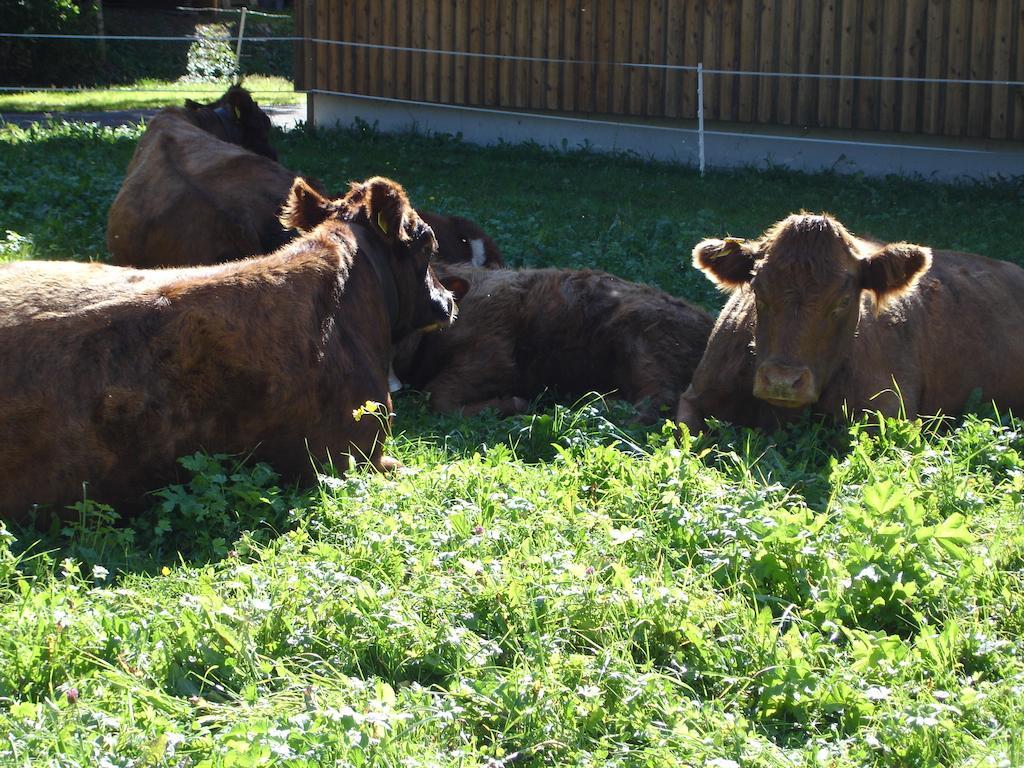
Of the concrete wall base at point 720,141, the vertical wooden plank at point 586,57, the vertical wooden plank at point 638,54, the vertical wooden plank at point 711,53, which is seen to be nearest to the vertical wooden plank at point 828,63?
the concrete wall base at point 720,141

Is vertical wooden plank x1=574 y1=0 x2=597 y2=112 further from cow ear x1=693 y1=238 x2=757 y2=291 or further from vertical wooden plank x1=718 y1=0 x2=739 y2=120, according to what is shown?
cow ear x1=693 y1=238 x2=757 y2=291

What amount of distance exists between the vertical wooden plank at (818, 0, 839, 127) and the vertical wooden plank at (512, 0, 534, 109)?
4.57 metres

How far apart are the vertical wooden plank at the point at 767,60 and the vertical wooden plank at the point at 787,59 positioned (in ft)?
0.22

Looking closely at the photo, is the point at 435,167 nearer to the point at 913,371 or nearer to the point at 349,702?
the point at 913,371

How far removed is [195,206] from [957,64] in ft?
36.2

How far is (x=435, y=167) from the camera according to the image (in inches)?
643

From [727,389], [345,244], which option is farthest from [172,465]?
[727,389]

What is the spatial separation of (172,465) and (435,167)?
37.4 ft

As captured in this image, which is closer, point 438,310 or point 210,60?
point 438,310

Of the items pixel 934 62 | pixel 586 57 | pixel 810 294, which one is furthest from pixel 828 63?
pixel 810 294

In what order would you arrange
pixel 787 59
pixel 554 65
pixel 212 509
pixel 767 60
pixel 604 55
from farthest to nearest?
pixel 554 65 → pixel 604 55 → pixel 767 60 → pixel 787 59 → pixel 212 509

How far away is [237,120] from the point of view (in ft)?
38.9

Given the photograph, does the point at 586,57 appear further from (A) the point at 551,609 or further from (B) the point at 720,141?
(A) the point at 551,609

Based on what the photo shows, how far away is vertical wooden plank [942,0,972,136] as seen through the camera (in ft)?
52.3
